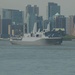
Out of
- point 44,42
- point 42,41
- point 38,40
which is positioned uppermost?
point 38,40

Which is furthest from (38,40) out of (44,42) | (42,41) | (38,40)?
(44,42)

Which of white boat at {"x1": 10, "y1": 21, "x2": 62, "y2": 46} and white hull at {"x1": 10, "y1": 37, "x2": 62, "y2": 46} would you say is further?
white boat at {"x1": 10, "y1": 21, "x2": 62, "y2": 46}

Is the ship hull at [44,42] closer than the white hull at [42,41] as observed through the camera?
No

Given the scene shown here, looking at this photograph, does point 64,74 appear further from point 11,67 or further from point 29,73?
point 11,67

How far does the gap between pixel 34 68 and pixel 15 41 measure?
113 meters

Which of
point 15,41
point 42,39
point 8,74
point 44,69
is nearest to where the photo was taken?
point 8,74

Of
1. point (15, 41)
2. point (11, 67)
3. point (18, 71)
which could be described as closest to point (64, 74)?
point (18, 71)

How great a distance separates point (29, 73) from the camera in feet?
180

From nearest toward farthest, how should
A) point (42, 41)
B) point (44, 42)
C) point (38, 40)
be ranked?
point (38, 40) → point (42, 41) → point (44, 42)

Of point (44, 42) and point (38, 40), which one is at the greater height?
point (38, 40)

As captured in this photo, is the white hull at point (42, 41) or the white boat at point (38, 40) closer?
the white hull at point (42, 41)

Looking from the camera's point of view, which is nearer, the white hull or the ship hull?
the white hull

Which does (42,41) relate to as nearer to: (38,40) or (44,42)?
(44,42)

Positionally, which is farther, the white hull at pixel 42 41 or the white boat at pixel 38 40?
the white boat at pixel 38 40
